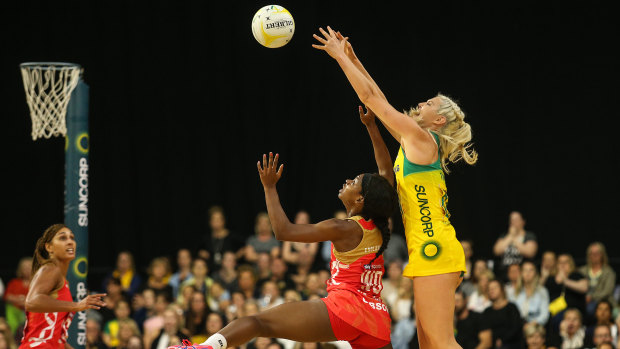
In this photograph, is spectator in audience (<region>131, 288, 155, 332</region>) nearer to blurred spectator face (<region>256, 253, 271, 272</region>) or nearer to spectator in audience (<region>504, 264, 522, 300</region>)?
blurred spectator face (<region>256, 253, 271, 272</region>)

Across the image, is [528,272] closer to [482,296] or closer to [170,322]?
[482,296]

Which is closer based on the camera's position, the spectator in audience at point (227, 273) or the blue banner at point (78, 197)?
the blue banner at point (78, 197)

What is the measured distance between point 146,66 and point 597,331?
29.2 ft

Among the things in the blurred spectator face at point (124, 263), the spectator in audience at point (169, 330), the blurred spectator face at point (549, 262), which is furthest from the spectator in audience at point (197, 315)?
the blurred spectator face at point (549, 262)

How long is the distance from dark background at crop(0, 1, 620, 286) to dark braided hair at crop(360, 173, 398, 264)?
25.9ft

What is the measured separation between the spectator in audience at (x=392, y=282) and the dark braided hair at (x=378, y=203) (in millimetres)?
4955

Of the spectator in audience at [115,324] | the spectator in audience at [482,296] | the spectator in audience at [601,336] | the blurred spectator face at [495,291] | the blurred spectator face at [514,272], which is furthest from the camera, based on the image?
the spectator in audience at [115,324]

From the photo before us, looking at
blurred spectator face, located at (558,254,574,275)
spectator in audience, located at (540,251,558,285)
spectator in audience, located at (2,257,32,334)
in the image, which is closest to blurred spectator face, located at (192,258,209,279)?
spectator in audience, located at (2,257,32,334)

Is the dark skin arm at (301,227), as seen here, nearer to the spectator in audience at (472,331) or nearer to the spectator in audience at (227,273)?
the spectator in audience at (472,331)

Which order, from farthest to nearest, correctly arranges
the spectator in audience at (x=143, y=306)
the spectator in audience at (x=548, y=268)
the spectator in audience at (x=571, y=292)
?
the spectator in audience at (x=143, y=306), the spectator in audience at (x=548, y=268), the spectator in audience at (x=571, y=292)

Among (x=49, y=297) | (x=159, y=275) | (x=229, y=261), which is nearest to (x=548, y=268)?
(x=229, y=261)

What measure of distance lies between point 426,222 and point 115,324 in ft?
21.2

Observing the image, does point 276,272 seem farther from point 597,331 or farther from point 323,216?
point 597,331

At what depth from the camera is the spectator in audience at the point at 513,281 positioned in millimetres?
11023
